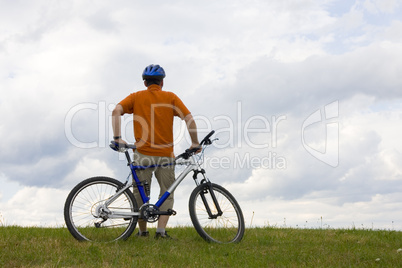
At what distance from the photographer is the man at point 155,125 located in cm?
859

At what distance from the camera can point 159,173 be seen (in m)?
8.74

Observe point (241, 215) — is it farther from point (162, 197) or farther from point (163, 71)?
point (163, 71)

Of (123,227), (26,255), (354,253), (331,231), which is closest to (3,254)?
(26,255)

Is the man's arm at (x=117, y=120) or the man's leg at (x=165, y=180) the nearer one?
the man's arm at (x=117, y=120)

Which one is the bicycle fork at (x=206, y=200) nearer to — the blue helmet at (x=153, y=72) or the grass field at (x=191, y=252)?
the grass field at (x=191, y=252)

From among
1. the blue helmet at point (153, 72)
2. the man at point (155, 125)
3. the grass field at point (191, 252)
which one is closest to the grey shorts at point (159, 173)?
the man at point (155, 125)

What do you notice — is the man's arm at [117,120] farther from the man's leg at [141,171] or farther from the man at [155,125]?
the man's leg at [141,171]

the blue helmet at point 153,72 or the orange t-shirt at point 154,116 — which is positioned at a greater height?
the blue helmet at point 153,72

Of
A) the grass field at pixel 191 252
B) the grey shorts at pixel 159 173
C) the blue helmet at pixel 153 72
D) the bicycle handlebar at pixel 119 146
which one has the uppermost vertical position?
the blue helmet at pixel 153 72

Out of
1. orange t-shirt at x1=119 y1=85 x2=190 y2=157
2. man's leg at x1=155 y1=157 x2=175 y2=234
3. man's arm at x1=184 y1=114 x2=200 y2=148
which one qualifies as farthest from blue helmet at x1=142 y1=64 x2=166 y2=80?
man's leg at x1=155 y1=157 x2=175 y2=234

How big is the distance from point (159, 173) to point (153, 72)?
6.46 ft

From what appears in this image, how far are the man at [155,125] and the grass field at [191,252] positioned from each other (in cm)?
105

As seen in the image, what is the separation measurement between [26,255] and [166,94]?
381cm

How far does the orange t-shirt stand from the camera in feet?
28.2
